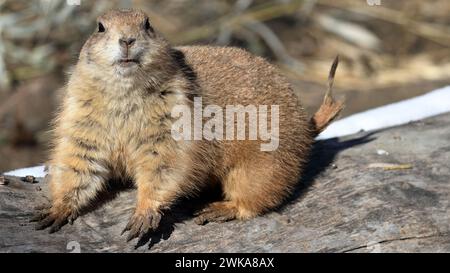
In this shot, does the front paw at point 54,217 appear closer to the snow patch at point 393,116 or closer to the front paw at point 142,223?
the front paw at point 142,223

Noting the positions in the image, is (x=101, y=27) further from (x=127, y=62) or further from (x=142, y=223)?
(x=142, y=223)

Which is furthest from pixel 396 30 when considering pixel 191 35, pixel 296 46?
pixel 191 35

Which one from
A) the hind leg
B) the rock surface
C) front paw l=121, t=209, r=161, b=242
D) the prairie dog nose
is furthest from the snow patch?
the prairie dog nose

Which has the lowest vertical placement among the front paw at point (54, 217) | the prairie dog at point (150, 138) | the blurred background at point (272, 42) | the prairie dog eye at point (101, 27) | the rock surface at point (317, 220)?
the blurred background at point (272, 42)

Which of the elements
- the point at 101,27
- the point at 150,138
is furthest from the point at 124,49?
the point at 150,138

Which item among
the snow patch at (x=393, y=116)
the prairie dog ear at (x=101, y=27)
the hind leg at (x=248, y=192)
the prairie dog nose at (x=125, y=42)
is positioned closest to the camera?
the prairie dog nose at (x=125, y=42)

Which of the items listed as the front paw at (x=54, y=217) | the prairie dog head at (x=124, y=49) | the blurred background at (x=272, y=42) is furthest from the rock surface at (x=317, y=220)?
the blurred background at (x=272, y=42)

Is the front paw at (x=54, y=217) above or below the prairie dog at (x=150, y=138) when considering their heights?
below
